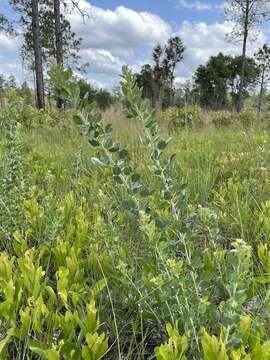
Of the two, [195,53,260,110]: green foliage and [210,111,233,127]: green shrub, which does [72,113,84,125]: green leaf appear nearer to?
[210,111,233,127]: green shrub

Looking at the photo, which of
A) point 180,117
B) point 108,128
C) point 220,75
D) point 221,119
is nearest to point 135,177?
point 108,128

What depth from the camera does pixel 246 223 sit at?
243 cm

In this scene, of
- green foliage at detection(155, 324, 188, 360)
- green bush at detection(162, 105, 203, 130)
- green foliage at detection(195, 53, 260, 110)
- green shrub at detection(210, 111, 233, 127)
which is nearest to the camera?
green foliage at detection(155, 324, 188, 360)

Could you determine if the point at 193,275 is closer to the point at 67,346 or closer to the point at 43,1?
the point at 67,346

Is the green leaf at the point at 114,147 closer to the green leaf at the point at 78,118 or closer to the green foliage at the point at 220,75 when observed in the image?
the green leaf at the point at 78,118

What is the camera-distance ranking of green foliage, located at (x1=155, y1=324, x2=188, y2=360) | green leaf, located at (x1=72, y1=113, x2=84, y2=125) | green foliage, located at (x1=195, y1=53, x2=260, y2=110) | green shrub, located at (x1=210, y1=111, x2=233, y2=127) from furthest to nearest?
1. green foliage, located at (x1=195, y1=53, x2=260, y2=110)
2. green shrub, located at (x1=210, y1=111, x2=233, y2=127)
3. green leaf, located at (x1=72, y1=113, x2=84, y2=125)
4. green foliage, located at (x1=155, y1=324, x2=188, y2=360)

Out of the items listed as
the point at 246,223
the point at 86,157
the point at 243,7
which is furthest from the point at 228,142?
the point at 243,7

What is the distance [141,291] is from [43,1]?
65.5 ft

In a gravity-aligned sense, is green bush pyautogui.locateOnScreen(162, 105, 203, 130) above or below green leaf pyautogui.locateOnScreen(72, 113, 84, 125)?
below

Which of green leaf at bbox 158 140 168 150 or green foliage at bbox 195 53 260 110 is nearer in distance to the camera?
green leaf at bbox 158 140 168 150

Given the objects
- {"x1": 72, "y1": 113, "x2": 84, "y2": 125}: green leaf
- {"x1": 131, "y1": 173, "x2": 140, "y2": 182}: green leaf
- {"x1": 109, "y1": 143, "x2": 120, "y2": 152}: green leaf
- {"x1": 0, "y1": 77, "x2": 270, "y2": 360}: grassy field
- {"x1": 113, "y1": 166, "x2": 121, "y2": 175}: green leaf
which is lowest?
{"x1": 0, "y1": 77, "x2": 270, "y2": 360}: grassy field

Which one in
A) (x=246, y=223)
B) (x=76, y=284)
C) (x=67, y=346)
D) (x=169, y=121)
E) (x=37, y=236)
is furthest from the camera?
(x=169, y=121)

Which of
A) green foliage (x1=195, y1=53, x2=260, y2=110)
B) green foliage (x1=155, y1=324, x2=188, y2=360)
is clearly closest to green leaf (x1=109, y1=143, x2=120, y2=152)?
green foliage (x1=155, y1=324, x2=188, y2=360)

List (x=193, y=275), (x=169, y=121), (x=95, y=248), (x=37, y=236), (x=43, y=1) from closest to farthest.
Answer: (x=193, y=275), (x=95, y=248), (x=37, y=236), (x=169, y=121), (x=43, y=1)
